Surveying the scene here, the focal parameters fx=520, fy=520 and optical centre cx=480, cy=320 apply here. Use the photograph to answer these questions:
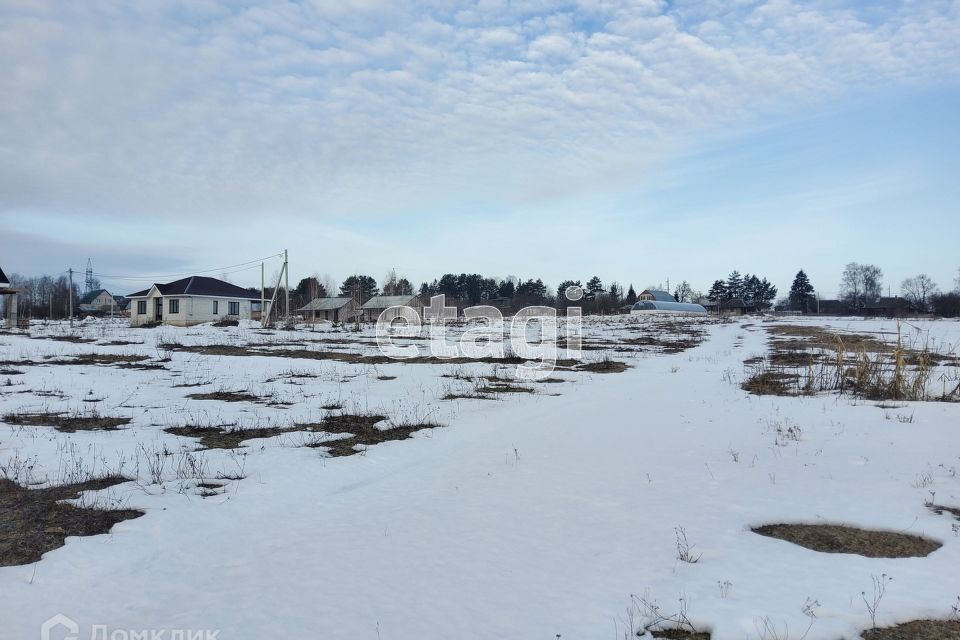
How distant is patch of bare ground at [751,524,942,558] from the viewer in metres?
4.48

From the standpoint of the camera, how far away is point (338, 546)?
15.7ft

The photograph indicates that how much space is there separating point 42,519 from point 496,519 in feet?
15.0

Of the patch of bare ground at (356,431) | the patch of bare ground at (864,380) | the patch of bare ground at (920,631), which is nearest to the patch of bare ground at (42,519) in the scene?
the patch of bare ground at (356,431)

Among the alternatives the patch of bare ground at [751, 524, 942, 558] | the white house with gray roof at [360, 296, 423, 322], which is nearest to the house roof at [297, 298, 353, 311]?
the white house with gray roof at [360, 296, 423, 322]

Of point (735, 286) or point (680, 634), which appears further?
point (735, 286)

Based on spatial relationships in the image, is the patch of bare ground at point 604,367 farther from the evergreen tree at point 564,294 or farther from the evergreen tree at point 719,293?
the evergreen tree at point 719,293

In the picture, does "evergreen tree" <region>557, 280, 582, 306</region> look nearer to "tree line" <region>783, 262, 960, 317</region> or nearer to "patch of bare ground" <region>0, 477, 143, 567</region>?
"tree line" <region>783, 262, 960, 317</region>

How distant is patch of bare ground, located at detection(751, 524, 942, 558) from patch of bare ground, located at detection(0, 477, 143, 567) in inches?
254

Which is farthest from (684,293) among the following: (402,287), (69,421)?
(69,421)

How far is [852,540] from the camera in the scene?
4727 mm

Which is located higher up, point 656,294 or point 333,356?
point 656,294

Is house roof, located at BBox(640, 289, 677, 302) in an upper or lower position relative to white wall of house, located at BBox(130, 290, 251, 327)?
upper

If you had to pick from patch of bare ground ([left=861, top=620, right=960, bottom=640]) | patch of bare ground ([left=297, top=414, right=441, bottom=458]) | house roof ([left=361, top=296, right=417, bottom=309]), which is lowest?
patch of bare ground ([left=297, top=414, right=441, bottom=458])

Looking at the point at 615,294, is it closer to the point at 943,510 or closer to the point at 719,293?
the point at 719,293
